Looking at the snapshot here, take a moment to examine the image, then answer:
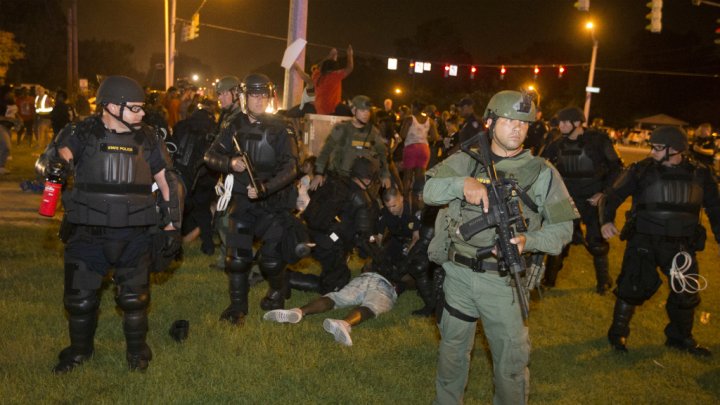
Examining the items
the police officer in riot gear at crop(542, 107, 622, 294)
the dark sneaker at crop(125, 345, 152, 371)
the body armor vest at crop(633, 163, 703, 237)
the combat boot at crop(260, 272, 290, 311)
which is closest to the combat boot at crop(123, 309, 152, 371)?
the dark sneaker at crop(125, 345, 152, 371)

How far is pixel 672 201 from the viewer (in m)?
6.23

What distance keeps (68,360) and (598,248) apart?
260 inches

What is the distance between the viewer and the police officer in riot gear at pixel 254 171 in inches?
250

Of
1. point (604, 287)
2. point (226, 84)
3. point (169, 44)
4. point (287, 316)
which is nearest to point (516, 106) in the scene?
point (287, 316)

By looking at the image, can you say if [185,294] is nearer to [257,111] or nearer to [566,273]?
[257,111]

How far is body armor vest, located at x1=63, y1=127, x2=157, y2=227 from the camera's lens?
479cm

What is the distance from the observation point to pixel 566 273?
9602mm

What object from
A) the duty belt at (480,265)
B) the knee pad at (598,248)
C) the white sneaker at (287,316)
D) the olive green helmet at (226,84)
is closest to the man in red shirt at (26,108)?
the olive green helmet at (226,84)

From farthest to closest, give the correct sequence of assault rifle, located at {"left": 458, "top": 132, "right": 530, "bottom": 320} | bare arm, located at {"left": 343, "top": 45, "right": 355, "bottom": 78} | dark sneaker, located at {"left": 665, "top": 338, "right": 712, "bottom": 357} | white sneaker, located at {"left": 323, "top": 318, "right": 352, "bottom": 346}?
1. bare arm, located at {"left": 343, "top": 45, "right": 355, "bottom": 78}
2. dark sneaker, located at {"left": 665, "top": 338, "right": 712, "bottom": 357}
3. white sneaker, located at {"left": 323, "top": 318, "right": 352, "bottom": 346}
4. assault rifle, located at {"left": 458, "top": 132, "right": 530, "bottom": 320}

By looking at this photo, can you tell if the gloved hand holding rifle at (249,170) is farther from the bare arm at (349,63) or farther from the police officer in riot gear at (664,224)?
the bare arm at (349,63)

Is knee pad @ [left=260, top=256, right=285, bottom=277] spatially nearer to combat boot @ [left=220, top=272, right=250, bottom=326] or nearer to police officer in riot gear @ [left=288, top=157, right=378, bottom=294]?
combat boot @ [left=220, top=272, right=250, bottom=326]

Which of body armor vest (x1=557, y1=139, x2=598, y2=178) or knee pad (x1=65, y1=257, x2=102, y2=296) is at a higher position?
body armor vest (x1=557, y1=139, x2=598, y2=178)

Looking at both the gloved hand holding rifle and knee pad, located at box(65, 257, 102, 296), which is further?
the gloved hand holding rifle

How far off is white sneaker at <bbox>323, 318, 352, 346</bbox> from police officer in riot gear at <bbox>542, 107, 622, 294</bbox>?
3844 millimetres
